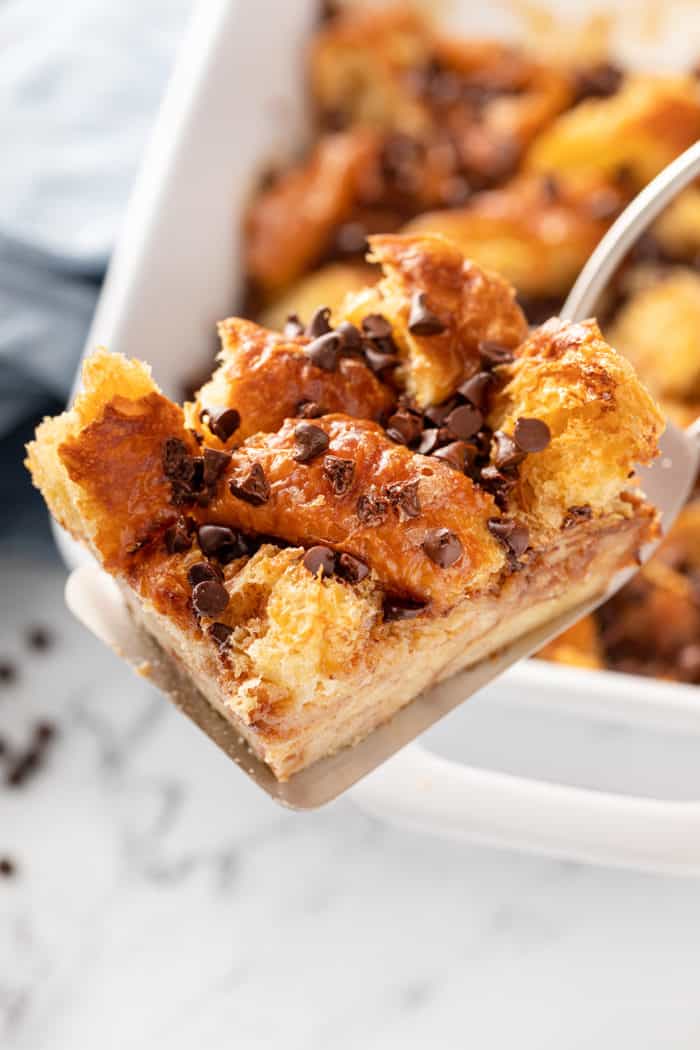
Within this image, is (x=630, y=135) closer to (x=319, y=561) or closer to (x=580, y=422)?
(x=580, y=422)

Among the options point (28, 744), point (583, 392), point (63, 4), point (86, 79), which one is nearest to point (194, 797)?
point (28, 744)

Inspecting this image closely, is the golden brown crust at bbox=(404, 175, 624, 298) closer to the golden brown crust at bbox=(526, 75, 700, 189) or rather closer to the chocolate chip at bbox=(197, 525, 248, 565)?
the golden brown crust at bbox=(526, 75, 700, 189)

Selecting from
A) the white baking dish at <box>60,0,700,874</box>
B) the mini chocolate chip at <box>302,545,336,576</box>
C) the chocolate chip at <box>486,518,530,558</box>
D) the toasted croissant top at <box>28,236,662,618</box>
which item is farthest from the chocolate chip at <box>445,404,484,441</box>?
the white baking dish at <box>60,0,700,874</box>

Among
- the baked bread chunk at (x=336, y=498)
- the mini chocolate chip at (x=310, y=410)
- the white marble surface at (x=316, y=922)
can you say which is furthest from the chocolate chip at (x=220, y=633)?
the white marble surface at (x=316, y=922)

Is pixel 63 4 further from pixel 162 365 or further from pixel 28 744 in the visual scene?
pixel 28 744

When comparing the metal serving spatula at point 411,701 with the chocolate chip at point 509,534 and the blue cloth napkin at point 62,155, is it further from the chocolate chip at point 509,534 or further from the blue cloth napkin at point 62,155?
the blue cloth napkin at point 62,155
